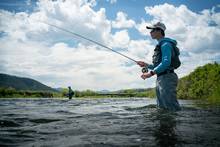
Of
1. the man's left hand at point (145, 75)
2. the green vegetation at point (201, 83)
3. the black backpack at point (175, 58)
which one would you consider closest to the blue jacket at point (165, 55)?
the black backpack at point (175, 58)

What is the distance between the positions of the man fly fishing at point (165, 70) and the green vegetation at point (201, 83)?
30833mm

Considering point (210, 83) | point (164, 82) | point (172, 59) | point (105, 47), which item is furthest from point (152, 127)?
point (210, 83)

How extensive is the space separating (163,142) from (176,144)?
0.83 feet

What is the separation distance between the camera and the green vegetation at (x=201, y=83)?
4063 cm

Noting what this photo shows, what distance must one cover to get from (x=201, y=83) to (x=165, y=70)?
39578 millimetres

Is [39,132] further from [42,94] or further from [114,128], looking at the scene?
[42,94]

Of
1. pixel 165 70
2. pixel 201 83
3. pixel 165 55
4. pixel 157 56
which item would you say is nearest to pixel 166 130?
pixel 165 70

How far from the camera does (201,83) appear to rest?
45562 millimetres

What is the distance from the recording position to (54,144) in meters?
4.80

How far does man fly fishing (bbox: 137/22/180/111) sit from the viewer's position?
815 cm

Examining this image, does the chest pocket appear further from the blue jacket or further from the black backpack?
the black backpack

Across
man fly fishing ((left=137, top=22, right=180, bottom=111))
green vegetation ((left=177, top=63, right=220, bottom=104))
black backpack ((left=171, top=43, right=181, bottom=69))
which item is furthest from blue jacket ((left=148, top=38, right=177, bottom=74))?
green vegetation ((left=177, top=63, right=220, bottom=104))

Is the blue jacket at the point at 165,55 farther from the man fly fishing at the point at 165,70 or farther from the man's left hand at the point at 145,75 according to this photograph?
the man's left hand at the point at 145,75

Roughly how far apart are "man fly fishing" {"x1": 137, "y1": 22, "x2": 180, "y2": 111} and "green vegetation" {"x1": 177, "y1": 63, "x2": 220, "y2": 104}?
1214 inches
